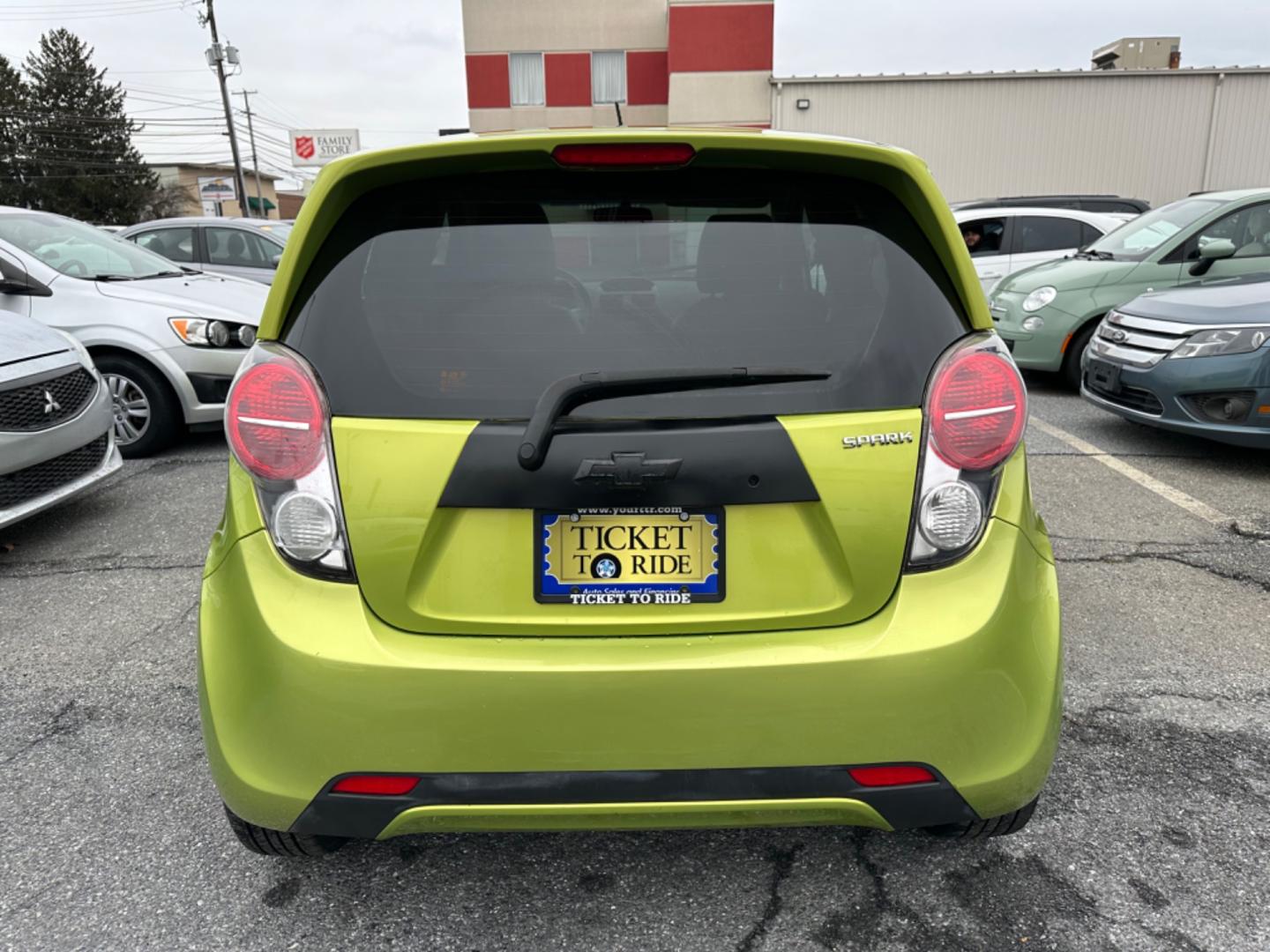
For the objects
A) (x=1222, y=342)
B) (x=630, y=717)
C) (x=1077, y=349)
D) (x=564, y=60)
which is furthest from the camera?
(x=564, y=60)

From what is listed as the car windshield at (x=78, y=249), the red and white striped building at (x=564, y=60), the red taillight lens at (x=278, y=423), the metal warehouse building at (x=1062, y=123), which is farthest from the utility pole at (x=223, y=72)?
the red taillight lens at (x=278, y=423)

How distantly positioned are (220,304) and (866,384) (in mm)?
5669

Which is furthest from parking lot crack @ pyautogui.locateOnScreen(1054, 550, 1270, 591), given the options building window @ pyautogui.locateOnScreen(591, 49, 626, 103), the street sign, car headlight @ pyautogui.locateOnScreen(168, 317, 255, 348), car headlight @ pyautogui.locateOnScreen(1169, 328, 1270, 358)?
the street sign

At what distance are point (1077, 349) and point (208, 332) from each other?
686cm

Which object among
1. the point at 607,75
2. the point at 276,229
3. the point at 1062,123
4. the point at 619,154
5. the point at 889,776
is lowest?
the point at 889,776

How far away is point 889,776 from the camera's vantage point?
1.72 meters

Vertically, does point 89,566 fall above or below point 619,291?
below

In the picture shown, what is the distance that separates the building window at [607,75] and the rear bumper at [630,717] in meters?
32.2

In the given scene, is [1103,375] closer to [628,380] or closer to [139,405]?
[628,380]

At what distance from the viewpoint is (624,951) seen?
1.93 meters

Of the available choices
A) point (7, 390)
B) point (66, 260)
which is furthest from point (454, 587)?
point (66, 260)

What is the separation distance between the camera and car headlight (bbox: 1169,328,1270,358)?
5168 millimetres

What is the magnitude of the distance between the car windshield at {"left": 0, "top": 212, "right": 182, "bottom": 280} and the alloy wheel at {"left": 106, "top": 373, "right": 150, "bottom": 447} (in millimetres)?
836

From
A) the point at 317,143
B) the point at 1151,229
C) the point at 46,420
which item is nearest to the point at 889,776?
the point at 46,420
